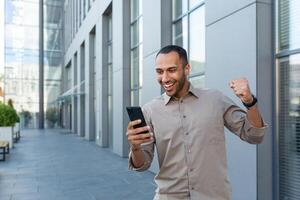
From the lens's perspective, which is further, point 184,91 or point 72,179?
point 72,179

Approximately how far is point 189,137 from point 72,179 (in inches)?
294

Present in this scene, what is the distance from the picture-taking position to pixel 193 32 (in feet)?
27.5

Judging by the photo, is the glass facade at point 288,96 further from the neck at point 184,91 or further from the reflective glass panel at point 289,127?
the neck at point 184,91

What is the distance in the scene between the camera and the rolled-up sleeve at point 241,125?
208 centimetres

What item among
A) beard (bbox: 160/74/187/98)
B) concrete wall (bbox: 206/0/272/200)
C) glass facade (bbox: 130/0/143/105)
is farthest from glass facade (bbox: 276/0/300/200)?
glass facade (bbox: 130/0/143/105)

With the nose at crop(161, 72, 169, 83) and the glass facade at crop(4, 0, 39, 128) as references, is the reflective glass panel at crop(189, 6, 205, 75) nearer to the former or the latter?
the nose at crop(161, 72, 169, 83)

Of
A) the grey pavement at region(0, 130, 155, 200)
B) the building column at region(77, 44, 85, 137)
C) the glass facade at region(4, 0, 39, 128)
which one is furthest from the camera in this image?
the glass facade at region(4, 0, 39, 128)

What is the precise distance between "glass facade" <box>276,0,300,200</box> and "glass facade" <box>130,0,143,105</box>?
7609 millimetres

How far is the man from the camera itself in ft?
6.97

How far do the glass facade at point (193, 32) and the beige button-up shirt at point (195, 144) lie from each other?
5624mm

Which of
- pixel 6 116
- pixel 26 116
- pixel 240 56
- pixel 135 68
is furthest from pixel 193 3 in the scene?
pixel 26 116

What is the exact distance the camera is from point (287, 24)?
16.0 ft

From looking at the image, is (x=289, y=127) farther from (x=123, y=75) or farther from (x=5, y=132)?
(x=5, y=132)

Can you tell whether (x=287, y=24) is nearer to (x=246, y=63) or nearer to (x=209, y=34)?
(x=246, y=63)
